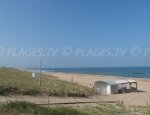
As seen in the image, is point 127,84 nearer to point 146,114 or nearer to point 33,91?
point 33,91

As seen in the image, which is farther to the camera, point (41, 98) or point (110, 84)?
point (110, 84)

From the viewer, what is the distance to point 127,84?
32094mm

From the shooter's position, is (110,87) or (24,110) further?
(110,87)

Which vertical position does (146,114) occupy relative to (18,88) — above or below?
below

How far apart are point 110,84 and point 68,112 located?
822 inches

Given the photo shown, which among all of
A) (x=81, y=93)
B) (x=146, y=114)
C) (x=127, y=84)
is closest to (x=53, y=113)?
(x=146, y=114)

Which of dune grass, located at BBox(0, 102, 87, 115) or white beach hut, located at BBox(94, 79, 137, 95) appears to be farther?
white beach hut, located at BBox(94, 79, 137, 95)

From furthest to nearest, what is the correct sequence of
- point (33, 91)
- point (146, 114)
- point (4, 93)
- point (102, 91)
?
point (102, 91), point (33, 91), point (4, 93), point (146, 114)

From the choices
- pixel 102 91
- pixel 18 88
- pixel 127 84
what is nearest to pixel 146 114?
pixel 18 88

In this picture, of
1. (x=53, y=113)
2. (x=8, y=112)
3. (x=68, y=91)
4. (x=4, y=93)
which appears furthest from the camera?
(x=68, y=91)

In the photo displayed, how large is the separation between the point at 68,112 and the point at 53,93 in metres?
11.8

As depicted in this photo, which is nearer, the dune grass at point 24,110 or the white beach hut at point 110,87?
the dune grass at point 24,110

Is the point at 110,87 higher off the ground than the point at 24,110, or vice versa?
the point at 110,87

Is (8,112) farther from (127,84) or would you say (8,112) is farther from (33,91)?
(127,84)
